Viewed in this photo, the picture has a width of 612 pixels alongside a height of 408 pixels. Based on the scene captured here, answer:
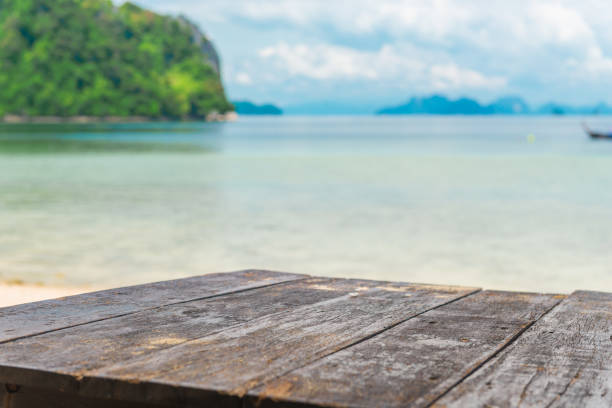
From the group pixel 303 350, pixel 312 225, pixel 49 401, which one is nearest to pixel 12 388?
pixel 49 401

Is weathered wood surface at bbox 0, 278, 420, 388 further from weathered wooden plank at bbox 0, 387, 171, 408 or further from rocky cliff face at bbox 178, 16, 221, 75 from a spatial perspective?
rocky cliff face at bbox 178, 16, 221, 75

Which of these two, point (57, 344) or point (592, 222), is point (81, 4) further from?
point (57, 344)

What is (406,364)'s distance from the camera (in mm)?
1536

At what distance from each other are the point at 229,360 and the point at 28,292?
286 inches

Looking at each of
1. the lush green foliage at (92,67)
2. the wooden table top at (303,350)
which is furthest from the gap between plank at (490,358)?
the lush green foliage at (92,67)

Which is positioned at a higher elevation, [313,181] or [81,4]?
[81,4]

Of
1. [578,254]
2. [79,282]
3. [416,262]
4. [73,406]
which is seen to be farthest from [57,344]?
[578,254]

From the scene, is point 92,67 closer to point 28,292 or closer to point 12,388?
A: point 28,292

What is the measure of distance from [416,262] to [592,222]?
6.83m

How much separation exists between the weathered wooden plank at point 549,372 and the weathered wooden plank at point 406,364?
39 millimetres

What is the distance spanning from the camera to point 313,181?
2636 cm

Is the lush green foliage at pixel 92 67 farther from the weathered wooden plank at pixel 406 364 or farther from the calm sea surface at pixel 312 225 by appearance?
the weathered wooden plank at pixel 406 364

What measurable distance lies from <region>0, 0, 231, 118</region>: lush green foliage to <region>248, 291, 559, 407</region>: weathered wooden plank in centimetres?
12505

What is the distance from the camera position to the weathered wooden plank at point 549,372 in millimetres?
1343
